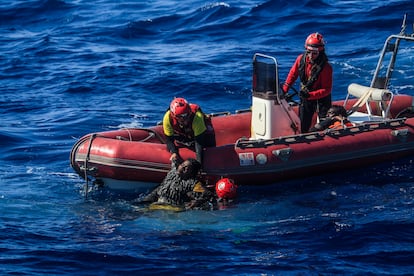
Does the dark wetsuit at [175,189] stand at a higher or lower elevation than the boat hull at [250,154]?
lower

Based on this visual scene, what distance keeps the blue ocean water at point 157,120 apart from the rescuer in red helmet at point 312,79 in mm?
1089

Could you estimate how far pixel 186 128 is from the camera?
39.9 ft

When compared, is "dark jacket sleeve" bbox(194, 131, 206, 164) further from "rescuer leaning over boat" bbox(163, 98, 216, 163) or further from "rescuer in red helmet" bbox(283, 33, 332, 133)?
"rescuer in red helmet" bbox(283, 33, 332, 133)

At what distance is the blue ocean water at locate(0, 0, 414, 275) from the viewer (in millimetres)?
9914

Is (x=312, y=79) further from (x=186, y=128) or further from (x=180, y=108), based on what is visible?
(x=180, y=108)

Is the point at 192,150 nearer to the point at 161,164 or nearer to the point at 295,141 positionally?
the point at 161,164

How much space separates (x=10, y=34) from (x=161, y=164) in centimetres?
1266

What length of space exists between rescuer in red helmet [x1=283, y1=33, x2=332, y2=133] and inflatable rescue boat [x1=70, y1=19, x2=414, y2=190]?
218mm

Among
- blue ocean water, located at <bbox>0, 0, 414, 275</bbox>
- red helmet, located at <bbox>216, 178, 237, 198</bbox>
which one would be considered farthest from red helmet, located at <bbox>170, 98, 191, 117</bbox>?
blue ocean water, located at <bbox>0, 0, 414, 275</bbox>

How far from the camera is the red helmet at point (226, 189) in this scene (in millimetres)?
11531

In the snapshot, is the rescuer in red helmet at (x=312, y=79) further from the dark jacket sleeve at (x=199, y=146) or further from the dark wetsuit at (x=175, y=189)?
the dark wetsuit at (x=175, y=189)

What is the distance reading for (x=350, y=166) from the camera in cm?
1283

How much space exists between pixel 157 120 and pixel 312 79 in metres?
4.01

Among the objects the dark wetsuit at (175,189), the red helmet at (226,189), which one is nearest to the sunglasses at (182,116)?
the dark wetsuit at (175,189)
